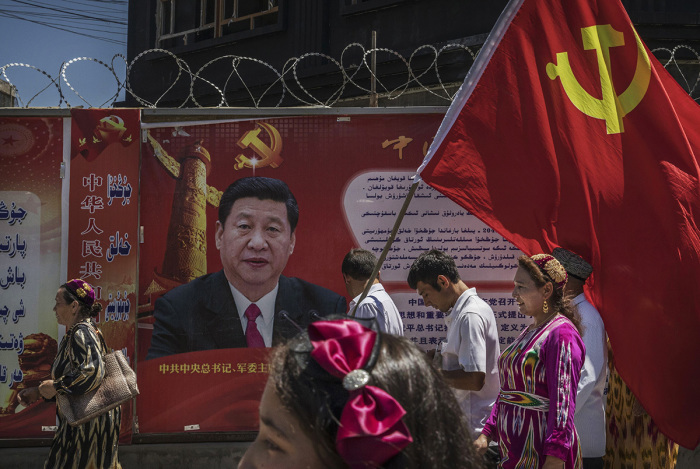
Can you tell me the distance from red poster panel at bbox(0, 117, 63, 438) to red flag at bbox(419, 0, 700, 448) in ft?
10.8

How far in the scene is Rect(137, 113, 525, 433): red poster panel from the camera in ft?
19.4

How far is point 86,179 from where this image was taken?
19.3 feet

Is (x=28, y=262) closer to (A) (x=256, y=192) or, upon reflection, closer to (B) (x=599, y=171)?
(A) (x=256, y=192)

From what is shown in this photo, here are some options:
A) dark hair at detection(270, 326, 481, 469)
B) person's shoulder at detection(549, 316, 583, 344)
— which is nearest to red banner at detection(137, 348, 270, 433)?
person's shoulder at detection(549, 316, 583, 344)

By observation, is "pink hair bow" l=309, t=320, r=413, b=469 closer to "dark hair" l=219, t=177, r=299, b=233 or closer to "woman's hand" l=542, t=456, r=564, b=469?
"woman's hand" l=542, t=456, r=564, b=469

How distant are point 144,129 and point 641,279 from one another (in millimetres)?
3784

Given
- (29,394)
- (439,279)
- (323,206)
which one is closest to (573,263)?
(439,279)

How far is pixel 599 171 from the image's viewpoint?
410 cm

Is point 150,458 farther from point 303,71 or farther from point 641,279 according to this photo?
point 303,71

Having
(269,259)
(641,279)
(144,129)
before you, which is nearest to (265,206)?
(269,259)

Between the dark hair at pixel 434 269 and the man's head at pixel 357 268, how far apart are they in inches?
28.2

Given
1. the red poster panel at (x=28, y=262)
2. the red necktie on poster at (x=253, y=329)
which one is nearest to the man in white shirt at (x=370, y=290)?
the red necktie on poster at (x=253, y=329)

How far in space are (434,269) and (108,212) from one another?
2.62 meters

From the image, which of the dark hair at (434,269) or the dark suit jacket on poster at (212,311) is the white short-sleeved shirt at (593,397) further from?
the dark suit jacket on poster at (212,311)
